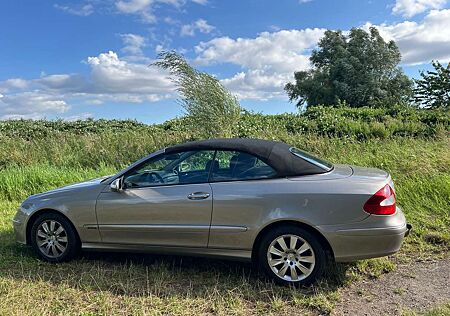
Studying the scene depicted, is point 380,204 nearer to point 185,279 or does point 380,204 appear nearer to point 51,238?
point 185,279

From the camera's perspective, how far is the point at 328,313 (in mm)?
3979

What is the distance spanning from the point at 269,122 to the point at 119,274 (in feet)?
43.2

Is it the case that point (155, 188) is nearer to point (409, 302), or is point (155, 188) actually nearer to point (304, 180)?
point (304, 180)

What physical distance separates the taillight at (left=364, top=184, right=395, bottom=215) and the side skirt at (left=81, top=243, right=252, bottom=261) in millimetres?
1301

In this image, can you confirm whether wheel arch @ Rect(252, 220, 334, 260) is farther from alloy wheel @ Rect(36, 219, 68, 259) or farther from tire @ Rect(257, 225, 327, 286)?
alloy wheel @ Rect(36, 219, 68, 259)

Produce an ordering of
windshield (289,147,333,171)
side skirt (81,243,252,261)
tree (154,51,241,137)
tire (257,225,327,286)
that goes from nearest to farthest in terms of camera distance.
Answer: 1. tire (257,225,327,286)
2. side skirt (81,243,252,261)
3. windshield (289,147,333,171)
4. tree (154,51,241,137)

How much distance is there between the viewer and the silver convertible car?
14.2 feet

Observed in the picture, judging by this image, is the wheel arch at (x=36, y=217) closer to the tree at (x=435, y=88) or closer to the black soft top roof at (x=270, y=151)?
the black soft top roof at (x=270, y=151)

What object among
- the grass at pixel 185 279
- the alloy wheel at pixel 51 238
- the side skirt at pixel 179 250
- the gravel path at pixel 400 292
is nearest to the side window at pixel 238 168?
the side skirt at pixel 179 250

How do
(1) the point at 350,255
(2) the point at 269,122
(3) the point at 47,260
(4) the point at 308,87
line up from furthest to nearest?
(4) the point at 308,87
(2) the point at 269,122
(3) the point at 47,260
(1) the point at 350,255

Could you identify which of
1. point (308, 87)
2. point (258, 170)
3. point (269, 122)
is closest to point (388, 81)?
point (308, 87)

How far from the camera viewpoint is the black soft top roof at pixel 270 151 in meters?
4.64

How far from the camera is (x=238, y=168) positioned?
477 centimetres

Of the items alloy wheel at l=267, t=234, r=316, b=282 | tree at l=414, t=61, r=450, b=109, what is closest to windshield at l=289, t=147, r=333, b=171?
alloy wheel at l=267, t=234, r=316, b=282
